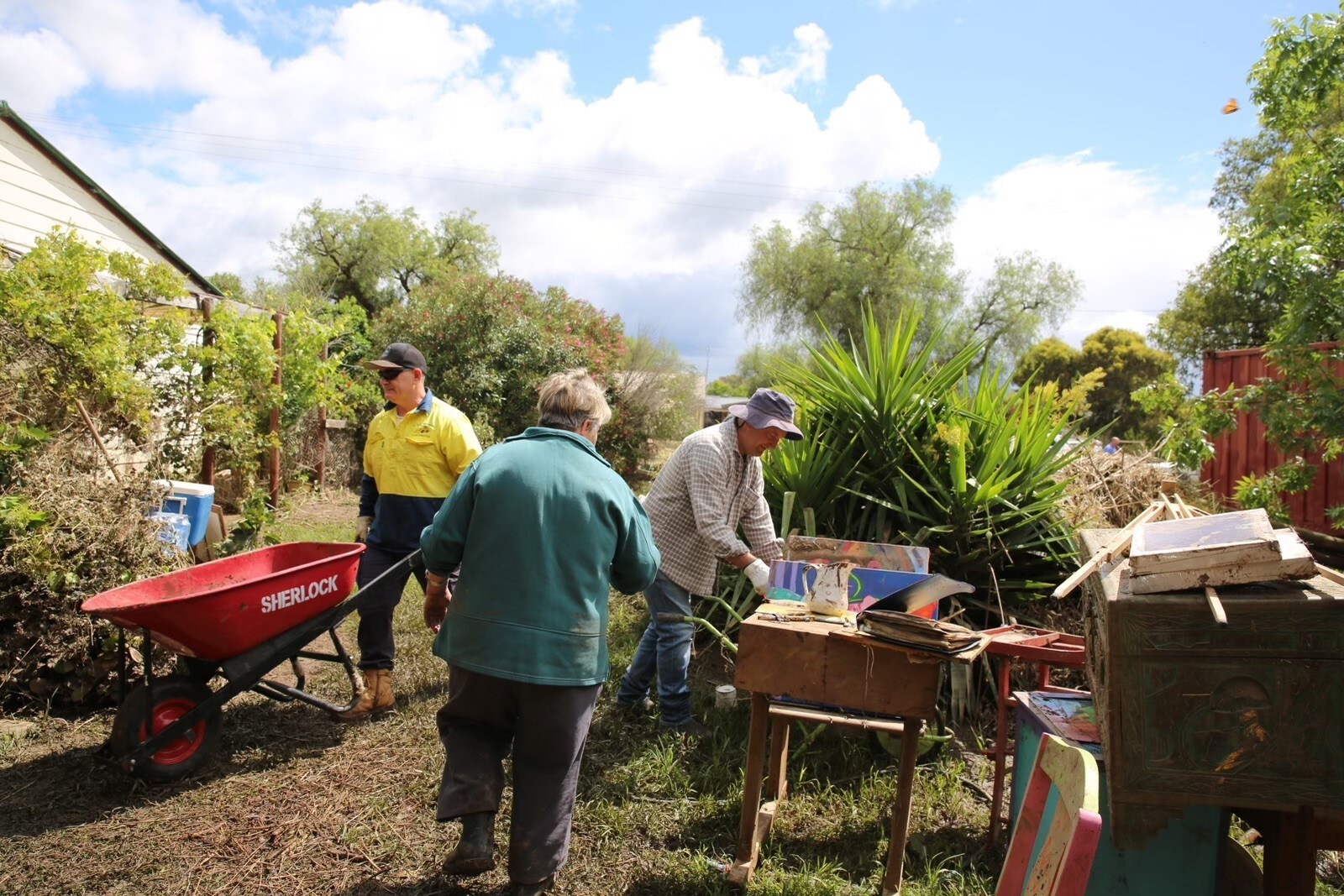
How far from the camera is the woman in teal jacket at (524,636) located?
8.77 feet

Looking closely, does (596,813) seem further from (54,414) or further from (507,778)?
(54,414)

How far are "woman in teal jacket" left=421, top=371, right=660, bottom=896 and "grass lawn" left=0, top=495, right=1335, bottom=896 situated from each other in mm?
399

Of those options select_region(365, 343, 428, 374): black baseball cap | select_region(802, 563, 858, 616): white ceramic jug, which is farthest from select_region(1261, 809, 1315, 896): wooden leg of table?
select_region(365, 343, 428, 374): black baseball cap

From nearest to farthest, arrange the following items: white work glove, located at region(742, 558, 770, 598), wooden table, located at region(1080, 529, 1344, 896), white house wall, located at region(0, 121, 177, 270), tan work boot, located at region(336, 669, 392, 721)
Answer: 1. wooden table, located at region(1080, 529, 1344, 896)
2. white work glove, located at region(742, 558, 770, 598)
3. tan work boot, located at region(336, 669, 392, 721)
4. white house wall, located at region(0, 121, 177, 270)

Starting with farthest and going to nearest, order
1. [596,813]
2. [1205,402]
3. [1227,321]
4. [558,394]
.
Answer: [1227,321] → [1205,402] → [596,813] → [558,394]

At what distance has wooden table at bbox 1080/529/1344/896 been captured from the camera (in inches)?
81.2

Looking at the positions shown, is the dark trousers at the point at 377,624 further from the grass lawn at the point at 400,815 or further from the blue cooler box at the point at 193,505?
the blue cooler box at the point at 193,505

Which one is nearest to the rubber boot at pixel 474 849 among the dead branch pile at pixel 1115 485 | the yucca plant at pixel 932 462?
the yucca plant at pixel 932 462

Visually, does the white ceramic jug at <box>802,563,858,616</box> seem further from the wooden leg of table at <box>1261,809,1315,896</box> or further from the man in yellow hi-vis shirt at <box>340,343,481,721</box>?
the man in yellow hi-vis shirt at <box>340,343,481,721</box>

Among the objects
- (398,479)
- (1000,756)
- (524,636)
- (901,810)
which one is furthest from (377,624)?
(1000,756)

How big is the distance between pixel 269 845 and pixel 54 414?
10.8 ft

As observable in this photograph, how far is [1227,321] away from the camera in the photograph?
2156cm

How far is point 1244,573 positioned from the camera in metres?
2.10

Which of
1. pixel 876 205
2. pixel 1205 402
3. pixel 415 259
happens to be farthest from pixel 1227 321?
pixel 415 259
